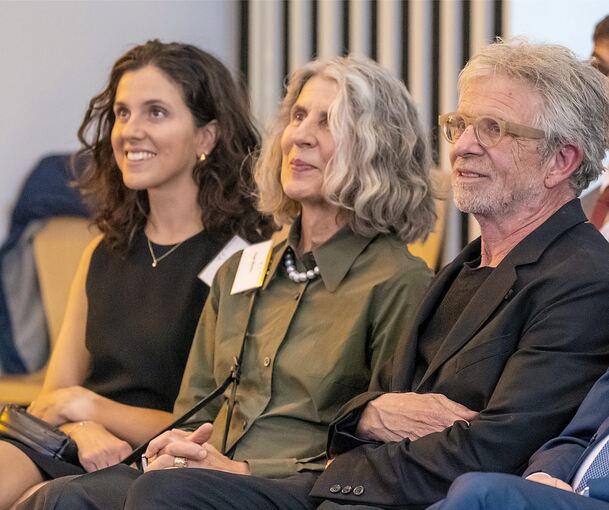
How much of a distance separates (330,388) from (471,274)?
0.43 metres

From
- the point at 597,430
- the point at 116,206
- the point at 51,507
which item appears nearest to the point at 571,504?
the point at 597,430

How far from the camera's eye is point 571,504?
1971 mm

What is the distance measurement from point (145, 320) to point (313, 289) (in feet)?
2.25

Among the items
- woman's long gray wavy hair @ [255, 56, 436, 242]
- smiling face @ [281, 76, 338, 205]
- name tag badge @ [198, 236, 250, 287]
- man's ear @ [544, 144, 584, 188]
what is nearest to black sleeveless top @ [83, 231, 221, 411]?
name tag badge @ [198, 236, 250, 287]

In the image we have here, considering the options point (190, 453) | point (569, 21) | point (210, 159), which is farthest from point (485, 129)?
point (569, 21)

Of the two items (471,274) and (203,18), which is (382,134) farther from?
(203,18)

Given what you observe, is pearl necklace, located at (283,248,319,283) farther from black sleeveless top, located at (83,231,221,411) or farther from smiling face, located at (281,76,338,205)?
black sleeveless top, located at (83,231,221,411)

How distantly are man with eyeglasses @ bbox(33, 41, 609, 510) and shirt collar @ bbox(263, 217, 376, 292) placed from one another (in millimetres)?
307

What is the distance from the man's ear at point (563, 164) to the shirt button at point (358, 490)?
743mm

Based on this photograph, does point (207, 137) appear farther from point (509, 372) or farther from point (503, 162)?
point (509, 372)

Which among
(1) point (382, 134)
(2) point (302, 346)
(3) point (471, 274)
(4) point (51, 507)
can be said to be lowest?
(4) point (51, 507)

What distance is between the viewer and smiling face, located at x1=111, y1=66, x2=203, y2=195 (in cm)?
369

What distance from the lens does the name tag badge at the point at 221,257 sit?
11.8 feet

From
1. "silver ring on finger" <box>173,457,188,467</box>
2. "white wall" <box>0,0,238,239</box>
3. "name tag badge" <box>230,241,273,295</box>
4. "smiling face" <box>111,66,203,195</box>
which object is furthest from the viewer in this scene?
"white wall" <box>0,0,238,239</box>
